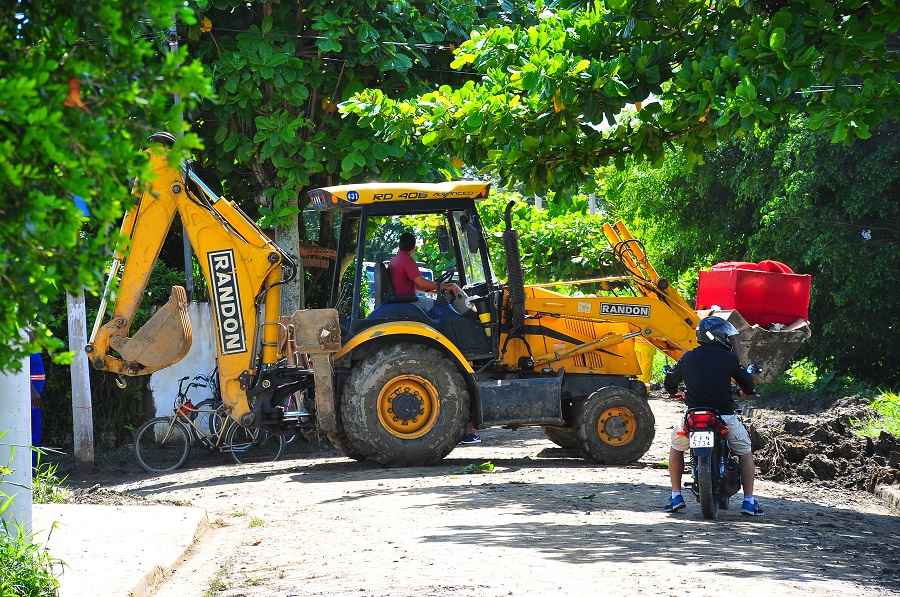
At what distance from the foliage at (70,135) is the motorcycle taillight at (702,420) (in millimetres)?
6798

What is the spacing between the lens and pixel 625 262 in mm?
15484

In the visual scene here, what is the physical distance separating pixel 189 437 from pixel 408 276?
12.9 ft

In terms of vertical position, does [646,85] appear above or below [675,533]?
above

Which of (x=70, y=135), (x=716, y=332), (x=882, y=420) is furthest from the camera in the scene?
(x=882, y=420)

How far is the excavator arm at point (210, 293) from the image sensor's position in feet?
49.0

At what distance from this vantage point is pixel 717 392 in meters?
10.8

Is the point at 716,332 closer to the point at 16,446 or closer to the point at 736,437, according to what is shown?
the point at 736,437

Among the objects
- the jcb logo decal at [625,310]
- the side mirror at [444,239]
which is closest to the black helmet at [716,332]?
the jcb logo decal at [625,310]

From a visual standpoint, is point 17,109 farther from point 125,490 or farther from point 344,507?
point 125,490

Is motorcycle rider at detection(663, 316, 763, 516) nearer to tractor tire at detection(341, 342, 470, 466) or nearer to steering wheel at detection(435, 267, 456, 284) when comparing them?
tractor tire at detection(341, 342, 470, 466)

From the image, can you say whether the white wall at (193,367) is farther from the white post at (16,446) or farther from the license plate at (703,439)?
the white post at (16,446)

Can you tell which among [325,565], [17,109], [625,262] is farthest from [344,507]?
[17,109]

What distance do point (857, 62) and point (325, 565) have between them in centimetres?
566

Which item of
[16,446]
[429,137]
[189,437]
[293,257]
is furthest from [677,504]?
[293,257]
